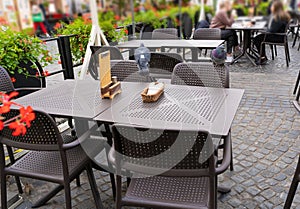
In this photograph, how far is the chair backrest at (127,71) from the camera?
2.74 metres

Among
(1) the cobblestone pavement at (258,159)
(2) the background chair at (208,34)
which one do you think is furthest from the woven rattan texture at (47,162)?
(2) the background chair at (208,34)

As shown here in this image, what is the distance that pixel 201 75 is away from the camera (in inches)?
96.8

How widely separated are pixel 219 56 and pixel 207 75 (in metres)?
0.18

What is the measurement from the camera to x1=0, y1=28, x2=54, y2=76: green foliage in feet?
10.0

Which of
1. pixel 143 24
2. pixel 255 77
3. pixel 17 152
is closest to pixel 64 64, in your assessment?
pixel 17 152

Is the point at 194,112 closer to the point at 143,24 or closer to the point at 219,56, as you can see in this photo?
the point at 219,56

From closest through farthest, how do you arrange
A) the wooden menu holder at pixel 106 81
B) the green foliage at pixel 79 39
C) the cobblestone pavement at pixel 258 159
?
the wooden menu holder at pixel 106 81, the cobblestone pavement at pixel 258 159, the green foliage at pixel 79 39

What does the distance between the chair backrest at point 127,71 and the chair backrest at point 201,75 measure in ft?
1.26

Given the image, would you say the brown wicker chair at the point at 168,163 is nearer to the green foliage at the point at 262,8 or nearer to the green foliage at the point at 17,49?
the green foliage at the point at 262,8

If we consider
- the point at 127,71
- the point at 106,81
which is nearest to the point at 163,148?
the point at 106,81

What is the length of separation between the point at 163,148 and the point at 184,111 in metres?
0.46

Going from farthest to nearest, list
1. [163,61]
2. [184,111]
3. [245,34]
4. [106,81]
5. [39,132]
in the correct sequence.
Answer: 1. [245,34]
2. [163,61]
3. [106,81]
4. [184,111]
5. [39,132]

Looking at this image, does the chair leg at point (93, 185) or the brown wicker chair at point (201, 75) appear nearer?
the chair leg at point (93, 185)

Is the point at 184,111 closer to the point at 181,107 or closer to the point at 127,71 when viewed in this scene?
the point at 181,107
